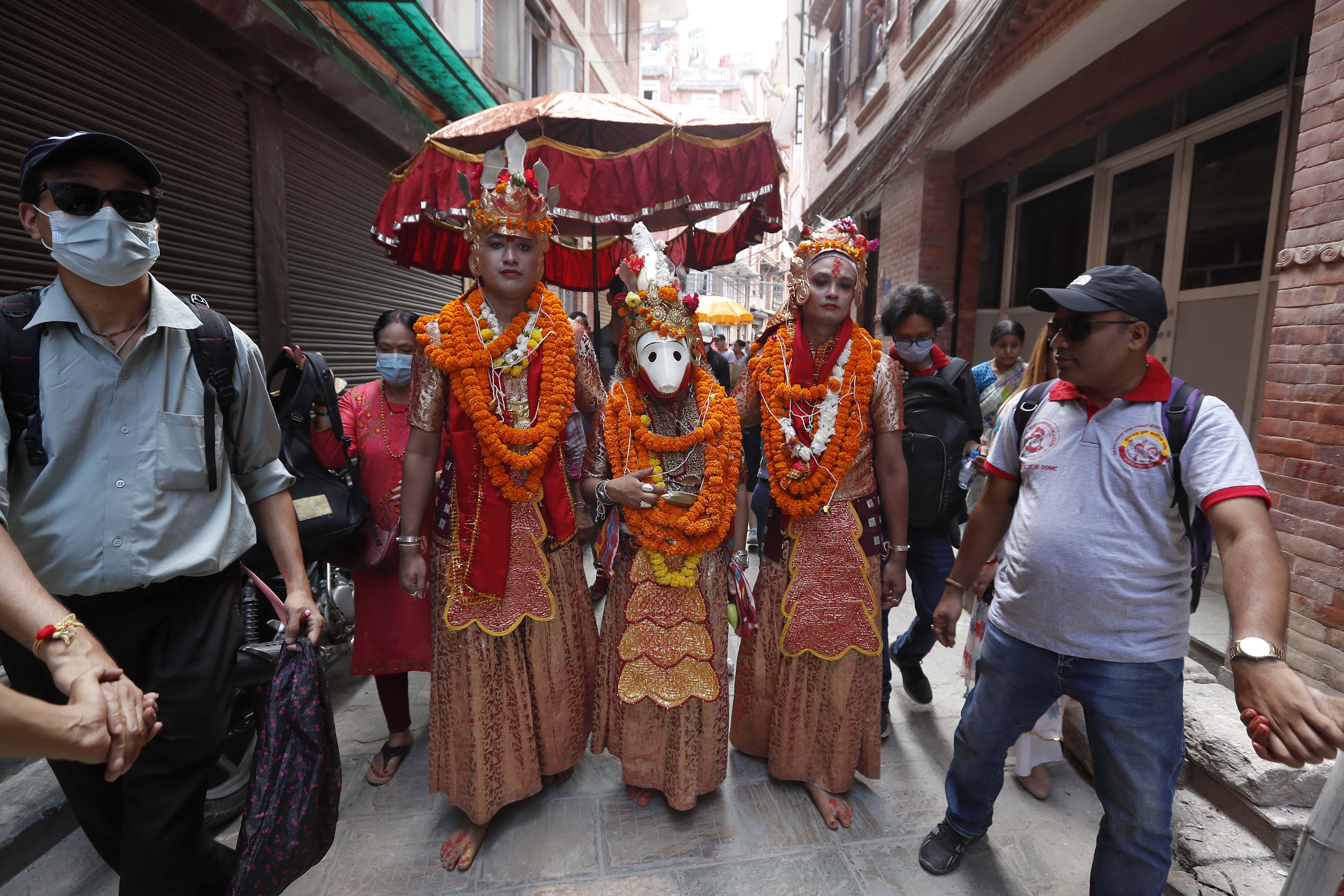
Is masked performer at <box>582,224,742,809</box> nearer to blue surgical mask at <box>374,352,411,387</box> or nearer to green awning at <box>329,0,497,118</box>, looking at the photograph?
blue surgical mask at <box>374,352,411,387</box>

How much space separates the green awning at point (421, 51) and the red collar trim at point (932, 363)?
522cm

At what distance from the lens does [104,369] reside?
1.63 metres

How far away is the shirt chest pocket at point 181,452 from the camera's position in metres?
1.68

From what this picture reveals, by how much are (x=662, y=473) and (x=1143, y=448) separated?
154 cm

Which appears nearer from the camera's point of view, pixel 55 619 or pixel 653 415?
pixel 55 619

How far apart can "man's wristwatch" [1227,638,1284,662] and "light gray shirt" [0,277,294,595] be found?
8.35ft

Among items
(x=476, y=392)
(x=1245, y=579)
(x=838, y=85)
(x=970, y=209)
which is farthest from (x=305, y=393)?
(x=838, y=85)

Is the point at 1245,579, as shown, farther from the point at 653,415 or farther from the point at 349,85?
the point at 349,85

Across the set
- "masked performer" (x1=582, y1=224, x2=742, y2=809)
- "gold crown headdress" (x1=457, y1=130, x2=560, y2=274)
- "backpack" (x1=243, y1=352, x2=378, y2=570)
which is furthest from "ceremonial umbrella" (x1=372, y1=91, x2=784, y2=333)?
"backpack" (x1=243, y1=352, x2=378, y2=570)

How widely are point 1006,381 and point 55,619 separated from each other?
4.50 metres

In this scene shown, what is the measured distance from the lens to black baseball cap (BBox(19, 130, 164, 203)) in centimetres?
149

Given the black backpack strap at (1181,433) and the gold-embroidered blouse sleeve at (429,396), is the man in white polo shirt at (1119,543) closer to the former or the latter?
the black backpack strap at (1181,433)

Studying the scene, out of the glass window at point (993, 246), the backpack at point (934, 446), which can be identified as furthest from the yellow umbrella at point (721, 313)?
the backpack at point (934, 446)

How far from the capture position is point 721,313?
1430cm
